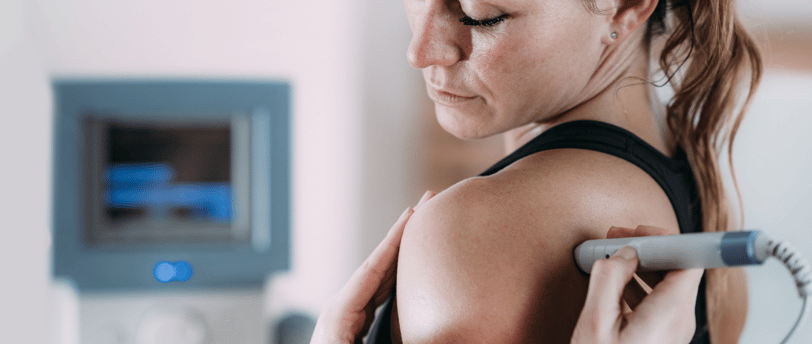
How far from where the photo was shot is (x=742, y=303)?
2.09 ft

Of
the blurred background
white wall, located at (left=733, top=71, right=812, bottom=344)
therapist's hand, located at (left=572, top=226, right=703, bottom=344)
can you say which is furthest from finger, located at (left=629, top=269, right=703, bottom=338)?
the blurred background

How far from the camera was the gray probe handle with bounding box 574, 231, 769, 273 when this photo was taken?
0.27 metres

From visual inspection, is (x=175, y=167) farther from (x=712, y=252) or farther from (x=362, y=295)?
(x=712, y=252)

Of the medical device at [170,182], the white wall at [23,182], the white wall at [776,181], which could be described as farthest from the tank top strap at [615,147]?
the white wall at [23,182]

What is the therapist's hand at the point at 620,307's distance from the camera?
12.2 inches

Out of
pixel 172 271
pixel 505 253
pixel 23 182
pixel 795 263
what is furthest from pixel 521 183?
pixel 23 182

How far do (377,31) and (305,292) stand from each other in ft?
2.42

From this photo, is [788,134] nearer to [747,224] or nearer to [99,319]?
[747,224]

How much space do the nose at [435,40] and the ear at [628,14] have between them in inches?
4.7

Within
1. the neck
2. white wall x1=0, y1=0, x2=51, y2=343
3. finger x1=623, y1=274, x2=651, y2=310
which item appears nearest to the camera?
finger x1=623, y1=274, x2=651, y2=310

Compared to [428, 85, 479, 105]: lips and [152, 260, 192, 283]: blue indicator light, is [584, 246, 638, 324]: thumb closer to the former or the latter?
[428, 85, 479, 105]: lips

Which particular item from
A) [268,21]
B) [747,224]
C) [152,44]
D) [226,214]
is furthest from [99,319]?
[747,224]

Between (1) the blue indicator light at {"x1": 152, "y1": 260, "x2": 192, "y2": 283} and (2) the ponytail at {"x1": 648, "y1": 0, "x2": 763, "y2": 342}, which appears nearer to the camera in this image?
(2) the ponytail at {"x1": 648, "y1": 0, "x2": 763, "y2": 342}

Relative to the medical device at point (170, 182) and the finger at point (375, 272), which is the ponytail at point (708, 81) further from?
the medical device at point (170, 182)
